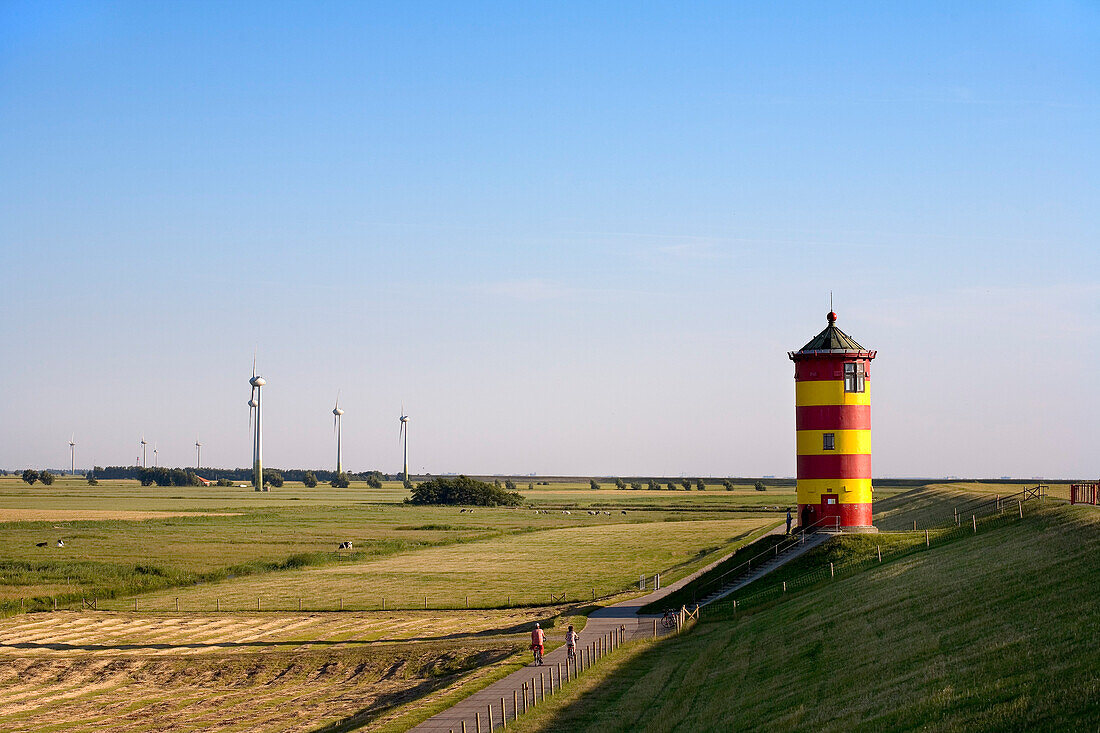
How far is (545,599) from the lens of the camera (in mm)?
64875

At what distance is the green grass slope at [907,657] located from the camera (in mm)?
20453

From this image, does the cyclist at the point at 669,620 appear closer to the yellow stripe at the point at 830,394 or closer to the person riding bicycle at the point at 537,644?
the person riding bicycle at the point at 537,644

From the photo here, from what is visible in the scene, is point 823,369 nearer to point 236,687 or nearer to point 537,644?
point 537,644

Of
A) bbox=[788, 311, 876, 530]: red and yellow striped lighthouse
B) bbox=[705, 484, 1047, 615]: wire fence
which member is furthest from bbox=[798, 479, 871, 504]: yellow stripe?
bbox=[705, 484, 1047, 615]: wire fence

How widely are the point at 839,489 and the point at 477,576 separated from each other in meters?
35.7

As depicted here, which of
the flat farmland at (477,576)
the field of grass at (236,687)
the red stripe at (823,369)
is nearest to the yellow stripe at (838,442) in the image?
the red stripe at (823,369)

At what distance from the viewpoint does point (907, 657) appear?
26391 mm

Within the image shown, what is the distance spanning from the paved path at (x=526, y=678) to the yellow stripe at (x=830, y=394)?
1289 centimetres

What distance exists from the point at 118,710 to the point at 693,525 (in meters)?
98.9

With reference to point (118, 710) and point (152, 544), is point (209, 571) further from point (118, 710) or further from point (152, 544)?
point (118, 710)

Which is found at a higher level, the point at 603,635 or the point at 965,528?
the point at 965,528

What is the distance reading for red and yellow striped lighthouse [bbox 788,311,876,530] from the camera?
167 feet

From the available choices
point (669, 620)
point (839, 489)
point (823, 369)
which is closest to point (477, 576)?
point (839, 489)

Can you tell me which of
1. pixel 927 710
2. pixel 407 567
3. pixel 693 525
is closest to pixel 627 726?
pixel 927 710
